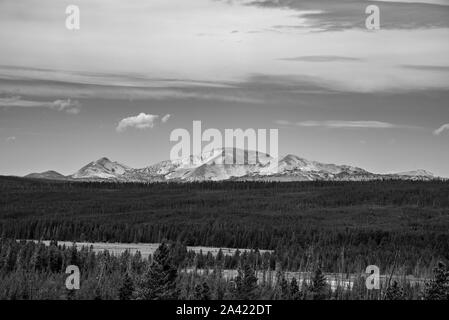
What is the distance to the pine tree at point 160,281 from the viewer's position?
29.0 meters

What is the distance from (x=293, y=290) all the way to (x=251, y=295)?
3.41 metres

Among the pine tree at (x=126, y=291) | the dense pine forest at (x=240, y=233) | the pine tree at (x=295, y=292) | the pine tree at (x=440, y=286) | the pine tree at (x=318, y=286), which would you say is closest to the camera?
the pine tree at (x=126, y=291)

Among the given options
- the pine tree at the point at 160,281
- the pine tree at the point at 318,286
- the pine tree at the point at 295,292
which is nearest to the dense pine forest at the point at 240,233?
the pine tree at the point at 295,292

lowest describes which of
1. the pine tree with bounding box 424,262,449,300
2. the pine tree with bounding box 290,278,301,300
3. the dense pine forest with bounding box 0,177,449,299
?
the dense pine forest with bounding box 0,177,449,299

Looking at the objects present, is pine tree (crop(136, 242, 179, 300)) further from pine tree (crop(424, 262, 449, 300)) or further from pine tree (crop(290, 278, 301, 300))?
pine tree (crop(424, 262, 449, 300))

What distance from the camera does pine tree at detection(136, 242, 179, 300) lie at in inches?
1142

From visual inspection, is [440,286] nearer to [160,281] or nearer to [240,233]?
[160,281]

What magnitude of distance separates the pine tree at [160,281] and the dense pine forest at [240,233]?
40.8 inches

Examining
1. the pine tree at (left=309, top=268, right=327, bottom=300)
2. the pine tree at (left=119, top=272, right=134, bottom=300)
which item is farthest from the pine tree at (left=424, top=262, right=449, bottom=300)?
the pine tree at (left=119, top=272, right=134, bottom=300)

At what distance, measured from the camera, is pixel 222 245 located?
105000mm

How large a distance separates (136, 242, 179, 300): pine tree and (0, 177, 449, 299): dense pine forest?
3.40ft

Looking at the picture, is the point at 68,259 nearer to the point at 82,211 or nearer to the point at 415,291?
the point at 415,291

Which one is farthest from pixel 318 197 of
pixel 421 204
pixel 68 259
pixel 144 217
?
pixel 68 259

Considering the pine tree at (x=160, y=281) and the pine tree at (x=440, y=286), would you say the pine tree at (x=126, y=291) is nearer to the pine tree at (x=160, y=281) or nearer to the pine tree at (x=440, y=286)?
the pine tree at (x=160, y=281)
